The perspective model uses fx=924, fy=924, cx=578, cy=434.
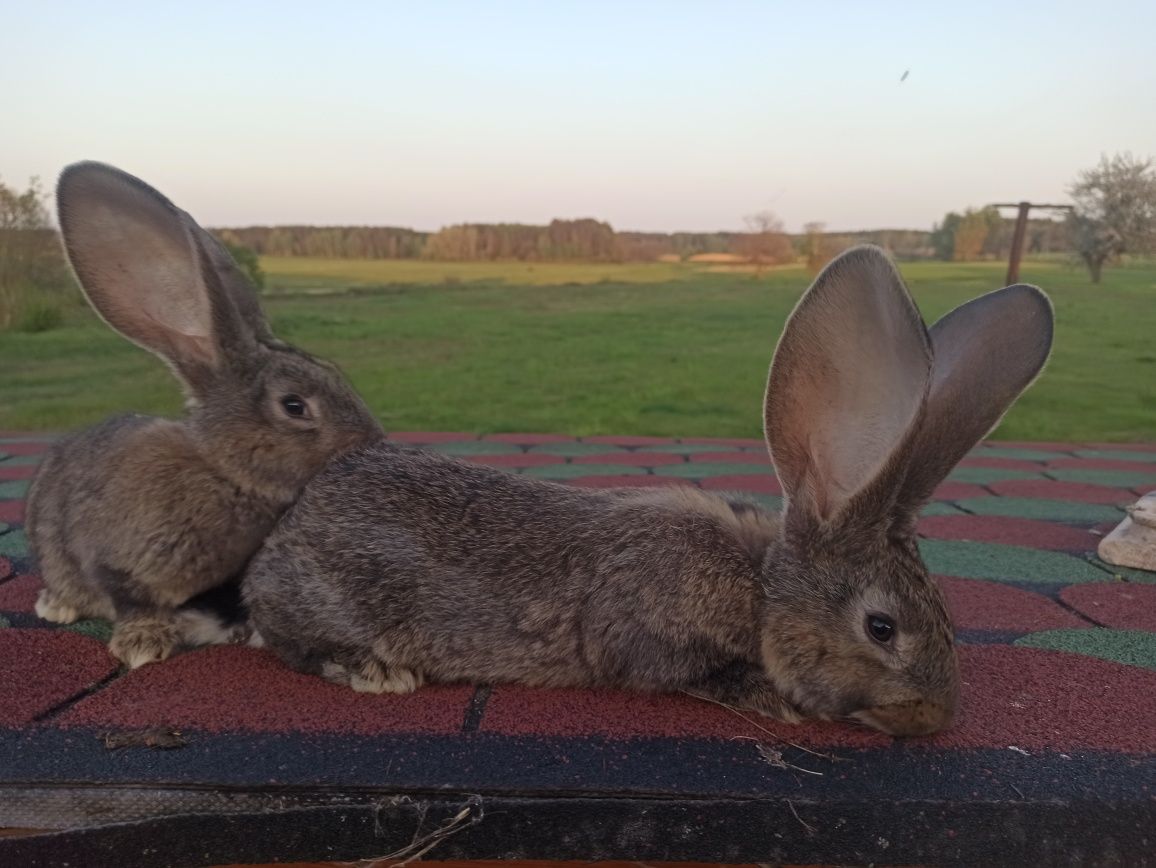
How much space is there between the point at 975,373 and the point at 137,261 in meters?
1.97

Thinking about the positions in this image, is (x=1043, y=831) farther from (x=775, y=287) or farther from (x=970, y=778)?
(x=775, y=287)

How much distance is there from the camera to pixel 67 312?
5.20m

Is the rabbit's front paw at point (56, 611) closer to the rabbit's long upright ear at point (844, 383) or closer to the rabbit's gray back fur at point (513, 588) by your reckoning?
the rabbit's gray back fur at point (513, 588)

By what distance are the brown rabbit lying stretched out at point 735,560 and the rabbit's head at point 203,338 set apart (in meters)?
0.13

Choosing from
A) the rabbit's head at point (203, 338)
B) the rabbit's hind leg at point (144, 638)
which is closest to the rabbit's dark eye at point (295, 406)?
the rabbit's head at point (203, 338)

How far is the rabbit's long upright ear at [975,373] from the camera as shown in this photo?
1.81 meters

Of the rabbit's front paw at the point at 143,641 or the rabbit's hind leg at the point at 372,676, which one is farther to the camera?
the rabbit's front paw at the point at 143,641

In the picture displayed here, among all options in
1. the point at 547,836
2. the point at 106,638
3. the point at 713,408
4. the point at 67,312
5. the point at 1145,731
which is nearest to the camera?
the point at 547,836

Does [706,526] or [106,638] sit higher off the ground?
[706,526]

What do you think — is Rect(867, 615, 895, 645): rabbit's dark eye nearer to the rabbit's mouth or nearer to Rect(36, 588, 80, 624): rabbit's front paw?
the rabbit's mouth

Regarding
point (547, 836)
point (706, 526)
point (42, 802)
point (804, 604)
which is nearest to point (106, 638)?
point (42, 802)

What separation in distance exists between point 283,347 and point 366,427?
0.33 m

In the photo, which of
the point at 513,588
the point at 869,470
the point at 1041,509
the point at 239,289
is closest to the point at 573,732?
the point at 513,588

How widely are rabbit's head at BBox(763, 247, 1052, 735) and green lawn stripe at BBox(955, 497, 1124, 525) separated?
7.92ft
